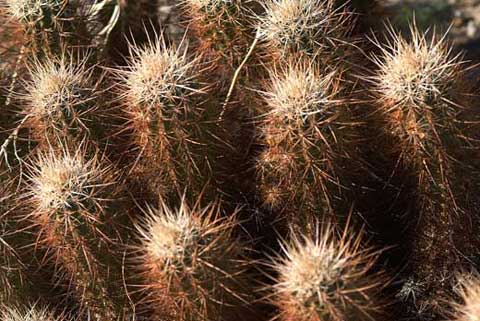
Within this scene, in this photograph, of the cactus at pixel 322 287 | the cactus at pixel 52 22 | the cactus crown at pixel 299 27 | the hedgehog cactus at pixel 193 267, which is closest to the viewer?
the cactus at pixel 322 287

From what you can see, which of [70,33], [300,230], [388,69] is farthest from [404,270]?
[70,33]

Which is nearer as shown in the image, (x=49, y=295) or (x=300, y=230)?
(x=300, y=230)

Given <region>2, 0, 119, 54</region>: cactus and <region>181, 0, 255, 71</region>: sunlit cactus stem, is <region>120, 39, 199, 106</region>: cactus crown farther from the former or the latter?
<region>2, 0, 119, 54</region>: cactus

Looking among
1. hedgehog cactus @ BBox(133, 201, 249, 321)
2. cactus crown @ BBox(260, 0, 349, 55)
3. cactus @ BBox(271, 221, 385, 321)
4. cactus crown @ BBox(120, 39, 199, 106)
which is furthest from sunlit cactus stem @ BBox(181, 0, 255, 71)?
cactus @ BBox(271, 221, 385, 321)

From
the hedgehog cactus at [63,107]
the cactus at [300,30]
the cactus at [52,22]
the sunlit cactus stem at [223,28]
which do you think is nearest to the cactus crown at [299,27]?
the cactus at [300,30]

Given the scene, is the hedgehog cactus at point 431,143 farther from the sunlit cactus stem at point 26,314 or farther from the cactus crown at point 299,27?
the sunlit cactus stem at point 26,314

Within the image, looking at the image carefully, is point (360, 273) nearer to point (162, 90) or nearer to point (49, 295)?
point (162, 90)

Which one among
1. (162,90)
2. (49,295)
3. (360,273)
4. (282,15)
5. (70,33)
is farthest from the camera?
(70,33)
